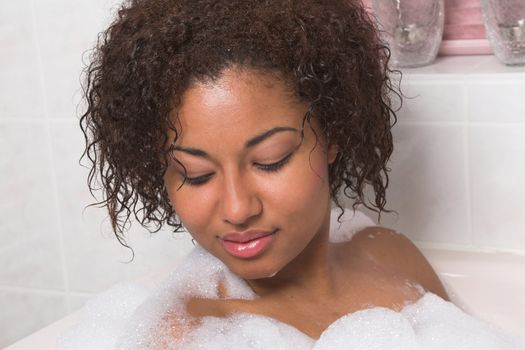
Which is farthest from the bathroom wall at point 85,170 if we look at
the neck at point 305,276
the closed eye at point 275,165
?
the closed eye at point 275,165

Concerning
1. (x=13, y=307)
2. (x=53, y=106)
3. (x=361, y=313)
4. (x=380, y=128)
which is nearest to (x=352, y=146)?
(x=380, y=128)

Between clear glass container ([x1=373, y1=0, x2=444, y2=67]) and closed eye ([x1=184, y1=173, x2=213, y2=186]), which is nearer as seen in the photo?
closed eye ([x1=184, y1=173, x2=213, y2=186])

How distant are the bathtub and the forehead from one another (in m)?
0.50

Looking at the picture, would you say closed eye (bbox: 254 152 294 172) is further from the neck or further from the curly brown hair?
the neck

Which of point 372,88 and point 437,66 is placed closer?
point 372,88

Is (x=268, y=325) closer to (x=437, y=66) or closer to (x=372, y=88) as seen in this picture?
(x=372, y=88)

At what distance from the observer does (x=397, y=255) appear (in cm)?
146

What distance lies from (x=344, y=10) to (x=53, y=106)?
90 cm

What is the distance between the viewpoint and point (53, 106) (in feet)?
6.20

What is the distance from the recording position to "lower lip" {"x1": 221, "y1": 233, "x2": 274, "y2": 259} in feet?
3.60

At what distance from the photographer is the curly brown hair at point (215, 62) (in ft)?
3.49

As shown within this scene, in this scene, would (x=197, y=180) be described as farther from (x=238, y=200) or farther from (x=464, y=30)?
(x=464, y=30)

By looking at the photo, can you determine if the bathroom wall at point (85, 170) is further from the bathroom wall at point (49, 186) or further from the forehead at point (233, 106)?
the forehead at point (233, 106)

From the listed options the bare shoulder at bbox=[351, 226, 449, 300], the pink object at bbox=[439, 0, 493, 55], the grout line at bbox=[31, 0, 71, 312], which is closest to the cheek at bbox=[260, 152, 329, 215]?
the bare shoulder at bbox=[351, 226, 449, 300]
